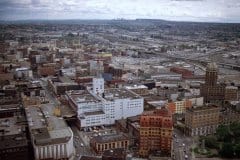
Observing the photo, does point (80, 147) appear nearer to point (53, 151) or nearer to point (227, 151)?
point (53, 151)

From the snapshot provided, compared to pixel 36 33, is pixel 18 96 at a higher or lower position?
lower

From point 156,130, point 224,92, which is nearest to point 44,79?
point 224,92

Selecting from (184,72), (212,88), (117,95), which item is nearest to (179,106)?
(212,88)


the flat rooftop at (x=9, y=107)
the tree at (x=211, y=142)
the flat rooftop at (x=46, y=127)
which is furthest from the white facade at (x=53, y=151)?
the tree at (x=211, y=142)

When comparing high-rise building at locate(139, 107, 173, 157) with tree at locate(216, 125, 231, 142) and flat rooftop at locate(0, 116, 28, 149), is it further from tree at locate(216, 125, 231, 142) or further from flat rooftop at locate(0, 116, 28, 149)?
flat rooftop at locate(0, 116, 28, 149)

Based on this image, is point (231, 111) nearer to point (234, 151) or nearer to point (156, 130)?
point (234, 151)

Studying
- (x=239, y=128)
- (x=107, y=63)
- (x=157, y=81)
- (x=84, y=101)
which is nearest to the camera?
(x=239, y=128)

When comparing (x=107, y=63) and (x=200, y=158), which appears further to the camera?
(x=107, y=63)
